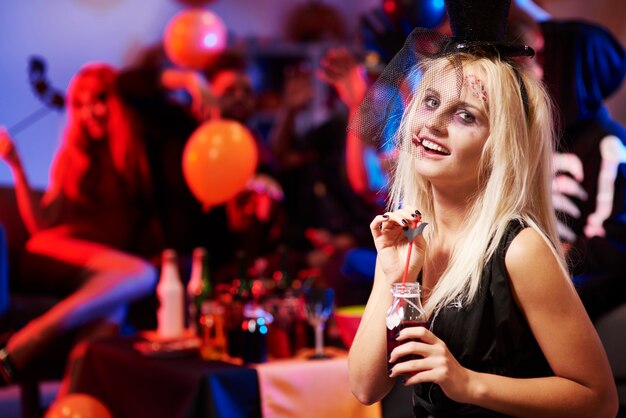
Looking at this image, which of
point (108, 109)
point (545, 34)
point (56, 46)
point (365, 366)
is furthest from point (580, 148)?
point (56, 46)

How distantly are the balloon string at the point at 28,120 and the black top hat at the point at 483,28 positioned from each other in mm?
3862

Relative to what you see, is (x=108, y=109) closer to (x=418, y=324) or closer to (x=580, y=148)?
(x=580, y=148)

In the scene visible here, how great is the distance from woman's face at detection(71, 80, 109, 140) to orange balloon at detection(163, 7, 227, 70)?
1.65 feet

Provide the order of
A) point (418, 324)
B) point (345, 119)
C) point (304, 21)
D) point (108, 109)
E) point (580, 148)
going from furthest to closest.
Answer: point (304, 21)
point (345, 119)
point (108, 109)
point (580, 148)
point (418, 324)

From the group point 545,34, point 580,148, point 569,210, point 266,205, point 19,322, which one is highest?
point 545,34

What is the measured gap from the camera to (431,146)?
1.37m

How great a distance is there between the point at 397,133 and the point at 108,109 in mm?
3627

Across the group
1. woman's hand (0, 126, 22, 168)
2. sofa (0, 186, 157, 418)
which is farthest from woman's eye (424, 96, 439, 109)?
woman's hand (0, 126, 22, 168)

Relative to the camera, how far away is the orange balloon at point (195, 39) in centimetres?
467

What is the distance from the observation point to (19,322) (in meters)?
4.30

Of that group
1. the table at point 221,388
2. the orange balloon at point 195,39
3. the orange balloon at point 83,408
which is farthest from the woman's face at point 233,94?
the table at point 221,388

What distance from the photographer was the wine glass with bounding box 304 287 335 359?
2.34 meters

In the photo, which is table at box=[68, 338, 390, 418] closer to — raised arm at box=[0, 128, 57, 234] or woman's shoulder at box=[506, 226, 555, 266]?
woman's shoulder at box=[506, 226, 555, 266]

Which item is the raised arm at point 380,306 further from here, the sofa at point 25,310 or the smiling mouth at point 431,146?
the sofa at point 25,310
